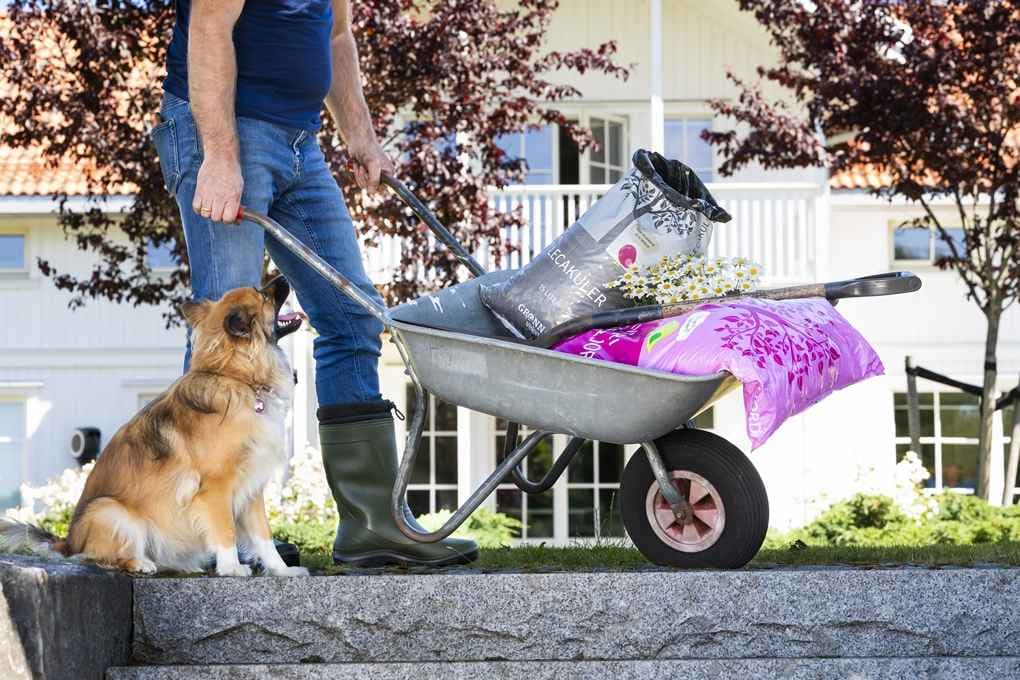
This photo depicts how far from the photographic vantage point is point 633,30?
14.7 m

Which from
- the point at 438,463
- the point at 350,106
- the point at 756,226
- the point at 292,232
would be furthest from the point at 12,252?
the point at 292,232

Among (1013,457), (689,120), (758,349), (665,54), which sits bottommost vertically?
(1013,457)

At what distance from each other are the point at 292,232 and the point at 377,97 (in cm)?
512

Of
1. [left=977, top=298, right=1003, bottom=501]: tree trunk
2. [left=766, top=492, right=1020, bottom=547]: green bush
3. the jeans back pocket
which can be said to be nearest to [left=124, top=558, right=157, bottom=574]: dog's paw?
the jeans back pocket

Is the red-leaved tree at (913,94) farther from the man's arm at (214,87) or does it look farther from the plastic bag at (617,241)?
→ the man's arm at (214,87)

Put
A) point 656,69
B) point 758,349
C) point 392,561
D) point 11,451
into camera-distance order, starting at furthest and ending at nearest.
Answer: point 11,451 → point 656,69 → point 392,561 → point 758,349

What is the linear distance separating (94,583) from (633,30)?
41.1ft

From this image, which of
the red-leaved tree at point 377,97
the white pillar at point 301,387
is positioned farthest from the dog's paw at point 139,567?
the white pillar at point 301,387

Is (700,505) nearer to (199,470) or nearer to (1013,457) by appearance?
(199,470)

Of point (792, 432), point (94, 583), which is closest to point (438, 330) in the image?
point (94, 583)

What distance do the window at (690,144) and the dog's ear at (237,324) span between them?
11.3 meters

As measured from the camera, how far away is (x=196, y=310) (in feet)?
12.0

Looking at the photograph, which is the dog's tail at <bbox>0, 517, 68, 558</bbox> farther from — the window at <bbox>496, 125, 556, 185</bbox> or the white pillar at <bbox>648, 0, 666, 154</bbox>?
the window at <bbox>496, 125, 556, 185</bbox>

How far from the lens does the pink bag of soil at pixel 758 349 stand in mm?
3084
